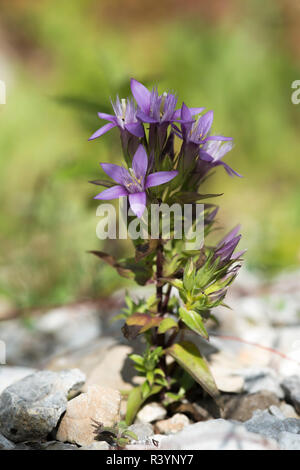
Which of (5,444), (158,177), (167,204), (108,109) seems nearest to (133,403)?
(5,444)

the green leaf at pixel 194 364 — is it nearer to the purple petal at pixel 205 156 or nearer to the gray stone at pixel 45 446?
the gray stone at pixel 45 446

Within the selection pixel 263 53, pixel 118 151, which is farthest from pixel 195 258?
pixel 263 53

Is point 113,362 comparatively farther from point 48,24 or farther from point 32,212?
point 48,24

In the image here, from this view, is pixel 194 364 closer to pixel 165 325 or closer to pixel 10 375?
pixel 165 325

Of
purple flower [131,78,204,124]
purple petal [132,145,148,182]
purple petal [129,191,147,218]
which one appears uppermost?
purple flower [131,78,204,124]

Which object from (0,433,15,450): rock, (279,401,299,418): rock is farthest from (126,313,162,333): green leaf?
(279,401,299,418): rock

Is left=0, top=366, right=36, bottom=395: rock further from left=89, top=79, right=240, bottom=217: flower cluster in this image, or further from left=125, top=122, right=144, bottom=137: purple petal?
left=125, top=122, right=144, bottom=137: purple petal
